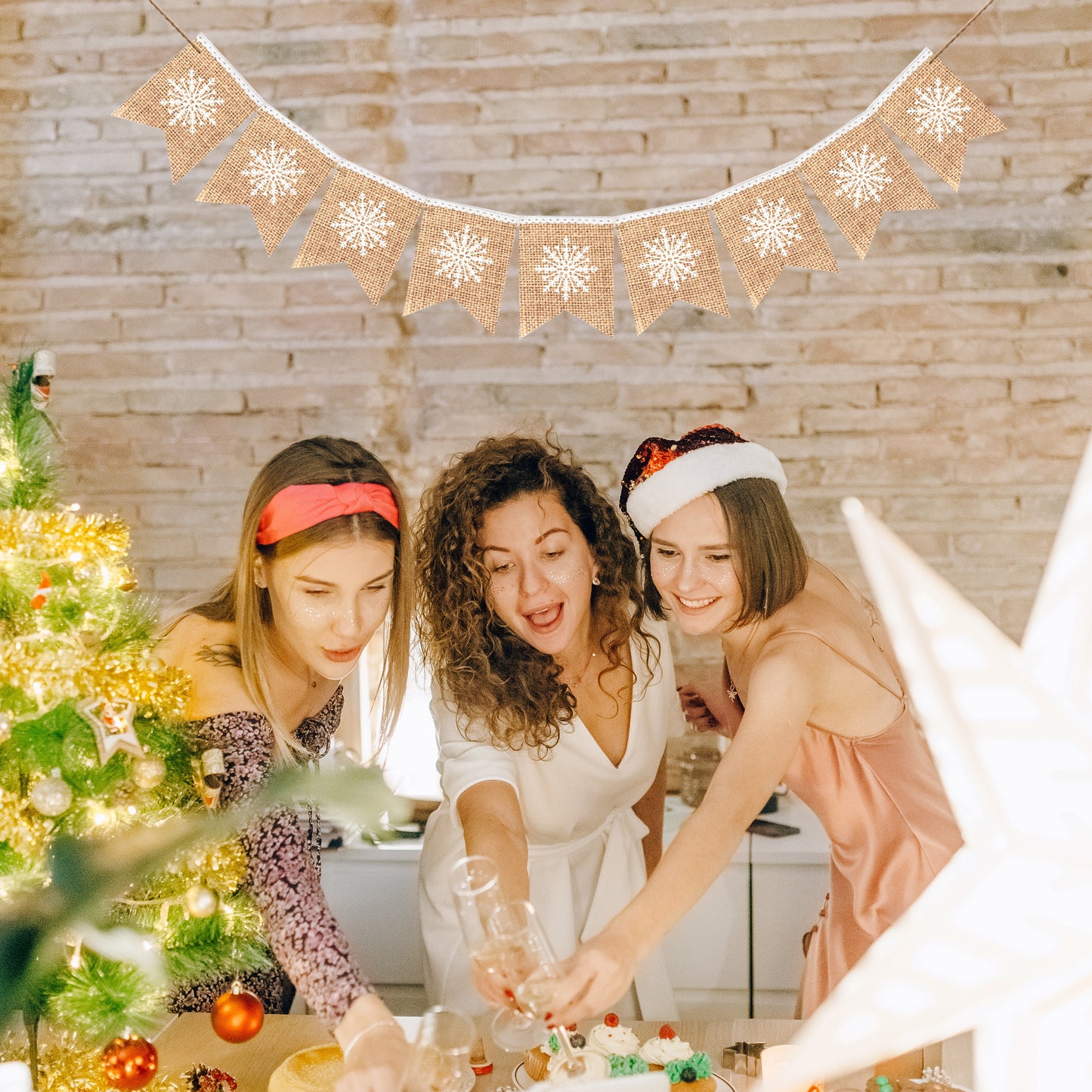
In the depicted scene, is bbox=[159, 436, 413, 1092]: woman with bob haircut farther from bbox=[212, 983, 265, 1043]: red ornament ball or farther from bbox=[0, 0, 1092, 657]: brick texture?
bbox=[0, 0, 1092, 657]: brick texture

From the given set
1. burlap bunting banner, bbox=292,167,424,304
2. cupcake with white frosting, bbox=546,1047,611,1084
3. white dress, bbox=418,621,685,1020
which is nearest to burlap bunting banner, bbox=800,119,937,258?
burlap bunting banner, bbox=292,167,424,304

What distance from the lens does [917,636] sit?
2.17ft

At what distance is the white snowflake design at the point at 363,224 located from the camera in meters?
1.88

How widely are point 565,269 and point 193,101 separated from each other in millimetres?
702

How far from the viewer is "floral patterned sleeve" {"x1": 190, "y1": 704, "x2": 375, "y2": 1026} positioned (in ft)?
4.46

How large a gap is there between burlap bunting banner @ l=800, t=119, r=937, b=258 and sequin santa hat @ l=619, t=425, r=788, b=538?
403 mm

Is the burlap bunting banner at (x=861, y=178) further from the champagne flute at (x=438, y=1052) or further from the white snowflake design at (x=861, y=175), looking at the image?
the champagne flute at (x=438, y=1052)

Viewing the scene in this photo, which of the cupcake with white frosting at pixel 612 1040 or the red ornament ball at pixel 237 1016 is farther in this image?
the cupcake with white frosting at pixel 612 1040

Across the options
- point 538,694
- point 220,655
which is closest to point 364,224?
point 220,655

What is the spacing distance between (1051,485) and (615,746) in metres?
1.35

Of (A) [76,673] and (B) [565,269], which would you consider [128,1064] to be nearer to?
(A) [76,673]

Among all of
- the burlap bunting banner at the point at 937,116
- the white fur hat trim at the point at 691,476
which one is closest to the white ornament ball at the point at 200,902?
the white fur hat trim at the point at 691,476

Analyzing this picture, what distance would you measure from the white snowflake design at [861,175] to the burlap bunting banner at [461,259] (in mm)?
586

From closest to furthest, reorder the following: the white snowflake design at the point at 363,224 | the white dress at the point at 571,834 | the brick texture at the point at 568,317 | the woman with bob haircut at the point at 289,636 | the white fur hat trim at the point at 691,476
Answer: the woman with bob haircut at the point at 289,636 → the white fur hat trim at the point at 691,476 → the white snowflake design at the point at 363,224 → the white dress at the point at 571,834 → the brick texture at the point at 568,317
